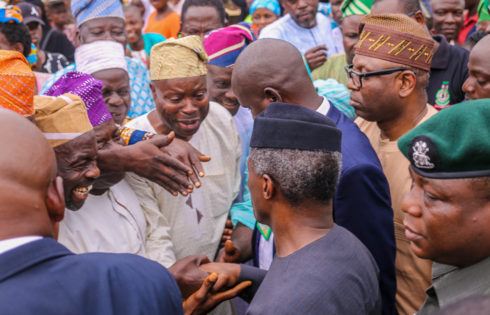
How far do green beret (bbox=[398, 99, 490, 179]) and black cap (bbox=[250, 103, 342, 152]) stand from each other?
0.41m

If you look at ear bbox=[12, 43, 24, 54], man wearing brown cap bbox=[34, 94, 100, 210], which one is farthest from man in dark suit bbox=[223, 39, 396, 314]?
ear bbox=[12, 43, 24, 54]

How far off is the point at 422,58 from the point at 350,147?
88cm

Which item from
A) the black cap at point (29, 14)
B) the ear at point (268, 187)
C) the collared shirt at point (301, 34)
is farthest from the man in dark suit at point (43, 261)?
the black cap at point (29, 14)

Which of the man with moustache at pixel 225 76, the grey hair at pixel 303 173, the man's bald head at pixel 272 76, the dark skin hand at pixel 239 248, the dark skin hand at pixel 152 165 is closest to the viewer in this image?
the grey hair at pixel 303 173

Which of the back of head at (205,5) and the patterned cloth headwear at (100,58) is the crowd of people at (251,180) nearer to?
the patterned cloth headwear at (100,58)

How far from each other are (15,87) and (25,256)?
121cm

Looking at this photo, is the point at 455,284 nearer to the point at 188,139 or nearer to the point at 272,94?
the point at 272,94

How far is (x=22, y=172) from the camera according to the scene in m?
1.44

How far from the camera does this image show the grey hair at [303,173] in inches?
77.5

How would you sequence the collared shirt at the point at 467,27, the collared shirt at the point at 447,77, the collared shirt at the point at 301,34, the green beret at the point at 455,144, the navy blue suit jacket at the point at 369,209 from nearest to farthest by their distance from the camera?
the green beret at the point at 455,144 < the navy blue suit jacket at the point at 369,209 < the collared shirt at the point at 447,77 < the collared shirt at the point at 301,34 < the collared shirt at the point at 467,27

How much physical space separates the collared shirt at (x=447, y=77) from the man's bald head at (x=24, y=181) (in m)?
3.64

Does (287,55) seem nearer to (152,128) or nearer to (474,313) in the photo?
(152,128)

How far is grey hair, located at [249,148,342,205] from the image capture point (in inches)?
77.5

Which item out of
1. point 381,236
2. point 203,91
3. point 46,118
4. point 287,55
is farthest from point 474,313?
point 203,91
